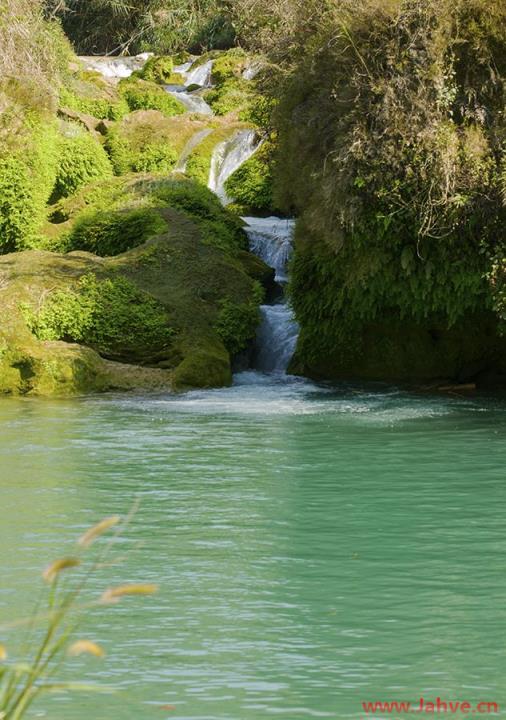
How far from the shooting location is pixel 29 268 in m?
19.6

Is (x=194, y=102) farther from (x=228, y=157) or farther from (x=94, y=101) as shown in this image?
(x=228, y=157)

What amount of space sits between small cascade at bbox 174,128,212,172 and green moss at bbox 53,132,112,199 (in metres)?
2.30

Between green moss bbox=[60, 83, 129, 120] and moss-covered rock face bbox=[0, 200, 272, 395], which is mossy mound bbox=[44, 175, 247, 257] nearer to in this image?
moss-covered rock face bbox=[0, 200, 272, 395]

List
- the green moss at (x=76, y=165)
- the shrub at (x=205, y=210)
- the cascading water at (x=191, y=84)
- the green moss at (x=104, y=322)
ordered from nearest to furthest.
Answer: the green moss at (x=104, y=322) < the shrub at (x=205, y=210) < the green moss at (x=76, y=165) < the cascading water at (x=191, y=84)

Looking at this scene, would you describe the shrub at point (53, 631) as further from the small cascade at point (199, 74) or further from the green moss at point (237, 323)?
the small cascade at point (199, 74)

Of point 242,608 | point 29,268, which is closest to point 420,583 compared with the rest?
point 242,608

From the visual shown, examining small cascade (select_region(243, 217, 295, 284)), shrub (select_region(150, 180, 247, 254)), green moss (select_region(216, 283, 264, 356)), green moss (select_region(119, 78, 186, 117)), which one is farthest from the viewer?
green moss (select_region(119, 78, 186, 117))

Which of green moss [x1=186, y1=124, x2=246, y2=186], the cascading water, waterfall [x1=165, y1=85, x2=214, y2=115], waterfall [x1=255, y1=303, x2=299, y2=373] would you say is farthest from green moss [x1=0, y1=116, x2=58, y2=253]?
waterfall [x1=165, y1=85, x2=214, y2=115]

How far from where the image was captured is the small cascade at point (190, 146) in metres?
27.6

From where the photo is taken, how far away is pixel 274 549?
8539mm

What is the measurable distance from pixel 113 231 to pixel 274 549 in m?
14.3

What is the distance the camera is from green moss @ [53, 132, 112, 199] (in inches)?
979

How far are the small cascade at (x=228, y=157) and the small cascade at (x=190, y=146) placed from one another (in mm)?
567

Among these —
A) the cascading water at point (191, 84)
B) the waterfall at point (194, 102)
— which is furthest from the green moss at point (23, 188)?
the waterfall at point (194, 102)
